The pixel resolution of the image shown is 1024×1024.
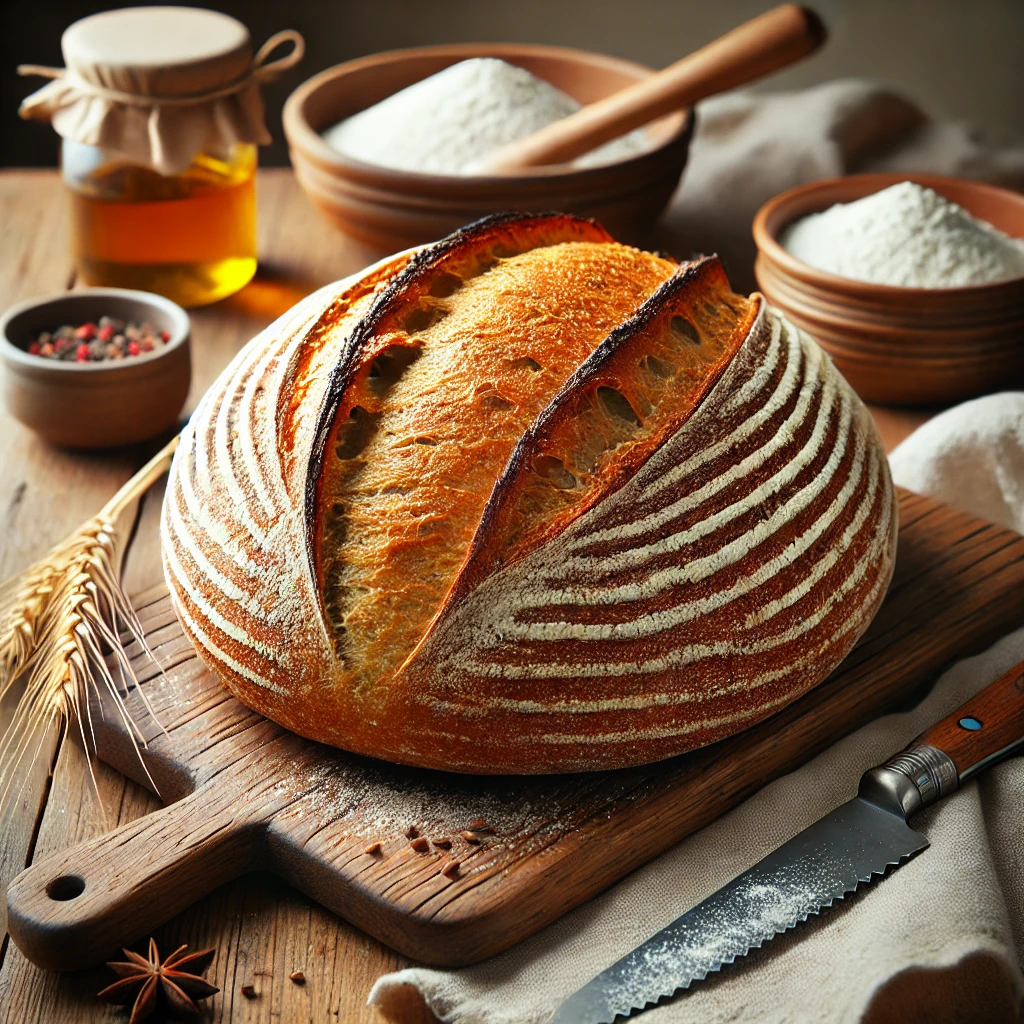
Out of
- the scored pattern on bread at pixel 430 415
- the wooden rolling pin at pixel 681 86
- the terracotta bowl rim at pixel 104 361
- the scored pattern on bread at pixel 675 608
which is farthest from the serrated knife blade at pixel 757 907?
the wooden rolling pin at pixel 681 86

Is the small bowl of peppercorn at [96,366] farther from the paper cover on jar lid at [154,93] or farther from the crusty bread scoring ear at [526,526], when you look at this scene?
the crusty bread scoring ear at [526,526]

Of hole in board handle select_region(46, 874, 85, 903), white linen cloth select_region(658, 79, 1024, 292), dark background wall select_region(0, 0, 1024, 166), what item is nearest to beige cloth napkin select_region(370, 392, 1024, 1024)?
hole in board handle select_region(46, 874, 85, 903)

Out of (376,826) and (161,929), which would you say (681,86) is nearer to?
(376,826)

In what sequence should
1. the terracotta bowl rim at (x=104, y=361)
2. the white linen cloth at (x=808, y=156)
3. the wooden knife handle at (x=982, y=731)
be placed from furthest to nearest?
the white linen cloth at (x=808, y=156) → the terracotta bowl rim at (x=104, y=361) → the wooden knife handle at (x=982, y=731)

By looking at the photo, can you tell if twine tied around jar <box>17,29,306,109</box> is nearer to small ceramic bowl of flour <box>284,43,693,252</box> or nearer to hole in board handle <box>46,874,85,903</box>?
small ceramic bowl of flour <box>284,43,693,252</box>

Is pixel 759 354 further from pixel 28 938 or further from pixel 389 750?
pixel 28 938

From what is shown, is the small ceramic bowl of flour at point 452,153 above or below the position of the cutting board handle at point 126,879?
above

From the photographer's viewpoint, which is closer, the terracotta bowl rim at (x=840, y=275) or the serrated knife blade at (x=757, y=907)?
the serrated knife blade at (x=757, y=907)

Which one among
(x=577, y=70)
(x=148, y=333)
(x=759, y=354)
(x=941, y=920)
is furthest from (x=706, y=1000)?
(x=577, y=70)
